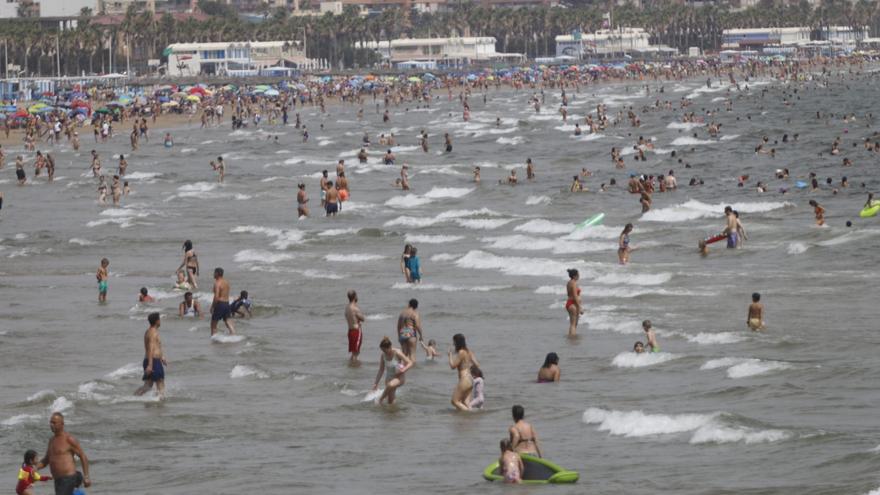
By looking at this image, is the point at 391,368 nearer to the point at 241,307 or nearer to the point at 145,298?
the point at 241,307

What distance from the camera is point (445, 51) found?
180625 millimetres

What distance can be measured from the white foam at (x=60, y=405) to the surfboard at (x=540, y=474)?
236 inches

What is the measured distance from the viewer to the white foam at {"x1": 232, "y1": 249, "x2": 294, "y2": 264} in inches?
1319

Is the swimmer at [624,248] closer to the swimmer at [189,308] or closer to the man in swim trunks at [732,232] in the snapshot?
the man in swim trunks at [732,232]

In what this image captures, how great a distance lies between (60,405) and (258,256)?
15.4m

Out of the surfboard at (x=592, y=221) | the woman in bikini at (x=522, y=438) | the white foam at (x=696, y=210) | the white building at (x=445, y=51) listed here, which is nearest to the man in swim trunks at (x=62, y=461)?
the woman in bikini at (x=522, y=438)

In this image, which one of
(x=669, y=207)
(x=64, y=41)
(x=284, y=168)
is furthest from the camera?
(x=64, y=41)

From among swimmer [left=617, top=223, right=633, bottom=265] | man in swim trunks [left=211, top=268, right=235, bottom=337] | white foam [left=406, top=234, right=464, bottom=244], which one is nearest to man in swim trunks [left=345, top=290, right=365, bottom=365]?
man in swim trunks [left=211, top=268, right=235, bottom=337]

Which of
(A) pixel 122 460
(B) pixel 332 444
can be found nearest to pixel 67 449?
(A) pixel 122 460

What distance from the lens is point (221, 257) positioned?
34.1m

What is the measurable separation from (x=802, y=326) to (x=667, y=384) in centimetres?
447

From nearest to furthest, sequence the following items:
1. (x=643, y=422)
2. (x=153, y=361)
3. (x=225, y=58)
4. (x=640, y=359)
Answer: (x=643, y=422), (x=153, y=361), (x=640, y=359), (x=225, y=58)

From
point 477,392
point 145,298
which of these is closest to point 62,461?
point 477,392

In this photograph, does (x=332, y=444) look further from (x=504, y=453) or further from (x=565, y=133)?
(x=565, y=133)
